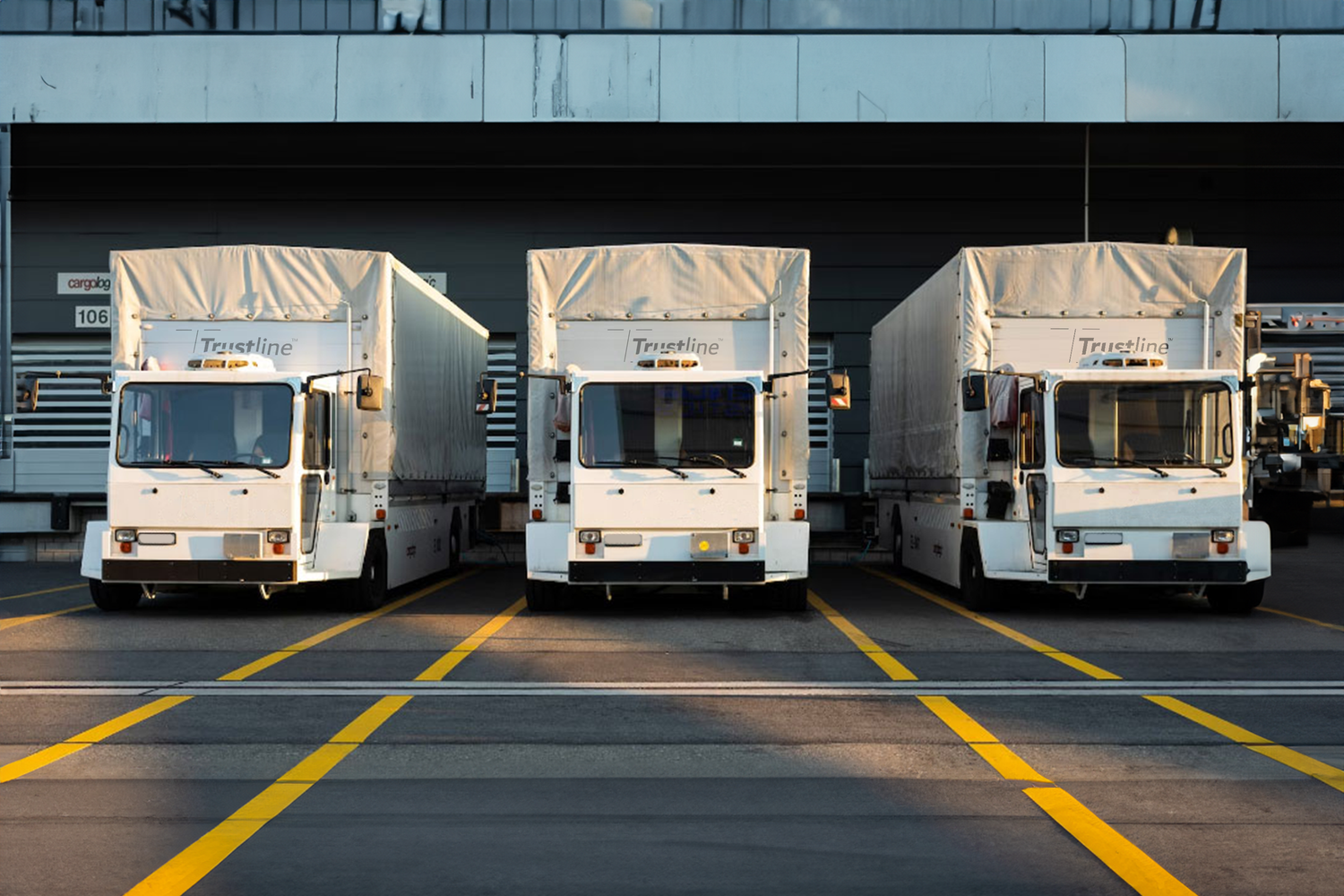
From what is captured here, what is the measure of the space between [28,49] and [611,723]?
2133 cm

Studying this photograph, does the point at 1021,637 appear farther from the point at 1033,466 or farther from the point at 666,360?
the point at 666,360

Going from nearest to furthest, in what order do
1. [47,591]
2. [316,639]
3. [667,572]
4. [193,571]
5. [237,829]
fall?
[237,829]
[316,639]
[667,572]
[193,571]
[47,591]

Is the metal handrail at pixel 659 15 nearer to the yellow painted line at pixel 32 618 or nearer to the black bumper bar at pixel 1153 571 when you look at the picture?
the yellow painted line at pixel 32 618

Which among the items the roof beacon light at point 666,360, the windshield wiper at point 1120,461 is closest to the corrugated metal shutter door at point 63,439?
the roof beacon light at point 666,360

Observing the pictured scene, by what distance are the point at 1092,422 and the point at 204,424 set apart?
8.78 m

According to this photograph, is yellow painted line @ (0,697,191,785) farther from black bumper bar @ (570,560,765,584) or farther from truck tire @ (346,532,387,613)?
truck tire @ (346,532,387,613)

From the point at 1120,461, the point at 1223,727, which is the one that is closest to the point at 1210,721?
the point at 1223,727

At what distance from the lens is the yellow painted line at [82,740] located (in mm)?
6762

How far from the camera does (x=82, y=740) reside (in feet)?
24.7

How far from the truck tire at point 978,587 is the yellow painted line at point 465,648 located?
483cm

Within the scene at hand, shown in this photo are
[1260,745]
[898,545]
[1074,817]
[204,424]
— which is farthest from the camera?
[898,545]

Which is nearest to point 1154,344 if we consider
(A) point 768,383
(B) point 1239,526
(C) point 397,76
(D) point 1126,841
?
(B) point 1239,526

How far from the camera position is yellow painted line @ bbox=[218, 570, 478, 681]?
10234 mm

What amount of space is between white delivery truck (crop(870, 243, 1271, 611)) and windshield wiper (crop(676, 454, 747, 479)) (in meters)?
2.45
